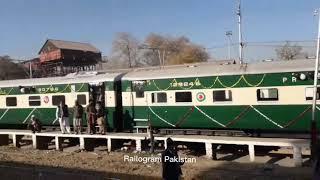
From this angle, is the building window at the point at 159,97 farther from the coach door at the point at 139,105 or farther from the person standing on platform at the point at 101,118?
the person standing on platform at the point at 101,118

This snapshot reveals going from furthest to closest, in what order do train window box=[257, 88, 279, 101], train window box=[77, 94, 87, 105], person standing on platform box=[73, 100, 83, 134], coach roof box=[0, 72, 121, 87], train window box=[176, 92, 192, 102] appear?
train window box=[77, 94, 87, 105] < coach roof box=[0, 72, 121, 87] < person standing on platform box=[73, 100, 83, 134] < train window box=[176, 92, 192, 102] < train window box=[257, 88, 279, 101]

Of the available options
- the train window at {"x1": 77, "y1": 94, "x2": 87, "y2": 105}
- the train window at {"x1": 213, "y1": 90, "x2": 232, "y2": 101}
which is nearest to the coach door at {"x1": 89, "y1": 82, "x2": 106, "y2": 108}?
the train window at {"x1": 77, "y1": 94, "x2": 87, "y2": 105}

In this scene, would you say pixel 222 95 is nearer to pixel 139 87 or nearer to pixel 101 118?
pixel 139 87

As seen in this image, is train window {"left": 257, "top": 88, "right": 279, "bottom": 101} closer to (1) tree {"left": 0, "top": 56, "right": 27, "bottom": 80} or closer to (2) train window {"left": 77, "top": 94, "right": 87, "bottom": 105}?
(2) train window {"left": 77, "top": 94, "right": 87, "bottom": 105}

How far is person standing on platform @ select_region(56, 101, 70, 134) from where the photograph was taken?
920 inches

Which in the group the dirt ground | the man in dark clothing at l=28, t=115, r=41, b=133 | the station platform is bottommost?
the dirt ground

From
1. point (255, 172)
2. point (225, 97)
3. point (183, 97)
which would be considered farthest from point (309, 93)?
point (183, 97)

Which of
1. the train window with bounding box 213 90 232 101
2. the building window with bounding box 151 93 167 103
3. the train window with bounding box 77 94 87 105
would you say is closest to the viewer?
the train window with bounding box 213 90 232 101

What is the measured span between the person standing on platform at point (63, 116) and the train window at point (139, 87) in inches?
134

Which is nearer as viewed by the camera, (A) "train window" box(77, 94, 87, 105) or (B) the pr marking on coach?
(A) "train window" box(77, 94, 87, 105)

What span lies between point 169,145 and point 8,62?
81331mm

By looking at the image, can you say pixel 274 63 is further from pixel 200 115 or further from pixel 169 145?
pixel 169 145

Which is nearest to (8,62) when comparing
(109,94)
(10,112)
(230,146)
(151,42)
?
(151,42)

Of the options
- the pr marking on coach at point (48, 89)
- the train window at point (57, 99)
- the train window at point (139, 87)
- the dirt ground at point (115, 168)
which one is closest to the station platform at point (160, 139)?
the dirt ground at point (115, 168)
